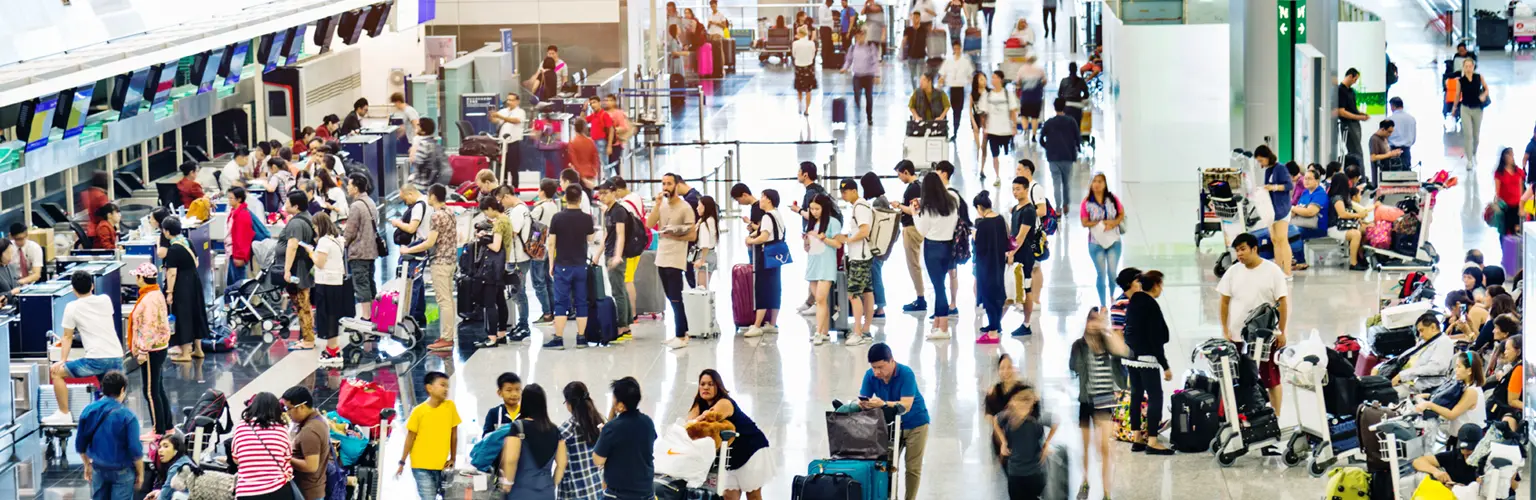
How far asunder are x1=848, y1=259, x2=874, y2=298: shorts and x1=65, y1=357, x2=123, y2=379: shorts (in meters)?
5.28

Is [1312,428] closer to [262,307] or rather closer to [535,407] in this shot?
[535,407]

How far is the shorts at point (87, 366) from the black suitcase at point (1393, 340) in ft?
27.4

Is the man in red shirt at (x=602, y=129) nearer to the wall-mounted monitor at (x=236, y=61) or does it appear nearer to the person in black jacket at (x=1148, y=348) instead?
the wall-mounted monitor at (x=236, y=61)

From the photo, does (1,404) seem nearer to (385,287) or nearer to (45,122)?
(385,287)

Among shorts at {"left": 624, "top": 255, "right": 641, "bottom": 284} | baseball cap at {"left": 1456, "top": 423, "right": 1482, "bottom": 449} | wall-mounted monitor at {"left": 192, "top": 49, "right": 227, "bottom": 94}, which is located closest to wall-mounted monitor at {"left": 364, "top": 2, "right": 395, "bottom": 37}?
wall-mounted monitor at {"left": 192, "top": 49, "right": 227, "bottom": 94}

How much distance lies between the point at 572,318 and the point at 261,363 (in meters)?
2.49

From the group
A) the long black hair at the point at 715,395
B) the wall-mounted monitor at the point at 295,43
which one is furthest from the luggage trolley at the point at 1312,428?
the wall-mounted monitor at the point at 295,43

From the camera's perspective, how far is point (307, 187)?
59.7 ft

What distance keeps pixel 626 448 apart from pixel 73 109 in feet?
31.1

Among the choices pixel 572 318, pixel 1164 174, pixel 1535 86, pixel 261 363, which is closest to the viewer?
pixel 261 363

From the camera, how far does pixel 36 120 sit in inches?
626

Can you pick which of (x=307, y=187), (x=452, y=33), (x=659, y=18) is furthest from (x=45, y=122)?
(x=659, y=18)

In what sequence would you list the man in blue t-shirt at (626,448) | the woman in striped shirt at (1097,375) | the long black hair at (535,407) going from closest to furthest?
the man in blue t-shirt at (626,448), the long black hair at (535,407), the woman in striped shirt at (1097,375)

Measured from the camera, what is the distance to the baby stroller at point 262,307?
1579cm
